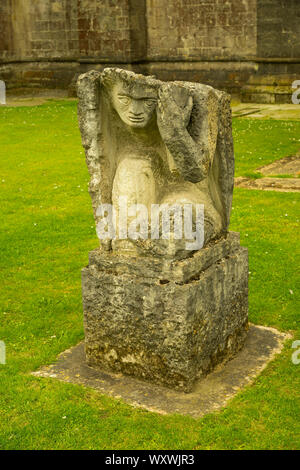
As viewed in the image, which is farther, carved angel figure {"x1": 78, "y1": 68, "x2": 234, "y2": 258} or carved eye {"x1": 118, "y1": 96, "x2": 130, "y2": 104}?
carved eye {"x1": 118, "y1": 96, "x2": 130, "y2": 104}

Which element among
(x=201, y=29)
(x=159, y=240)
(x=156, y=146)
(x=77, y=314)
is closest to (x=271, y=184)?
(x=77, y=314)

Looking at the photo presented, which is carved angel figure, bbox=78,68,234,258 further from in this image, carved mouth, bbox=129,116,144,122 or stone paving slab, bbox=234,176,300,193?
stone paving slab, bbox=234,176,300,193

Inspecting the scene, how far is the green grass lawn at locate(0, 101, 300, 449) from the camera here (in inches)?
147

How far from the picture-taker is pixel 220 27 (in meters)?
17.4

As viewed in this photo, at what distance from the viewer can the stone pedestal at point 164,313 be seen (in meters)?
4.09

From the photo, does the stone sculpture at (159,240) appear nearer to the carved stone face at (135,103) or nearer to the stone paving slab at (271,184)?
the carved stone face at (135,103)

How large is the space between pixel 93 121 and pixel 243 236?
10.4 feet

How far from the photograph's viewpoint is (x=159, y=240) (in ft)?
13.7

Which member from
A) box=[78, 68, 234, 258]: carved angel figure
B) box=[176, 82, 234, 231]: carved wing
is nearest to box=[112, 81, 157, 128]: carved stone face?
box=[78, 68, 234, 258]: carved angel figure

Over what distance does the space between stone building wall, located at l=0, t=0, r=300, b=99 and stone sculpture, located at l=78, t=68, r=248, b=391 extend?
40.4 ft

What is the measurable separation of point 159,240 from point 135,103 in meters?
0.82

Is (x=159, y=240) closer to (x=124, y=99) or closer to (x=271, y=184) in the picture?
(x=124, y=99)
